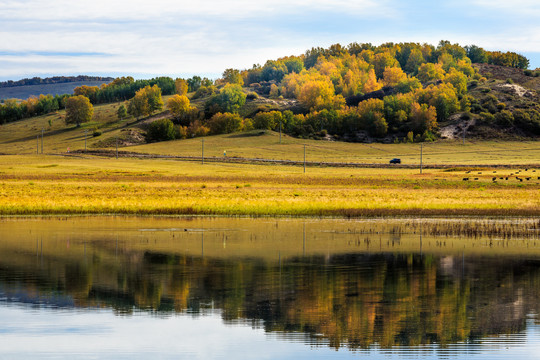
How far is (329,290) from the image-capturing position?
23.2m

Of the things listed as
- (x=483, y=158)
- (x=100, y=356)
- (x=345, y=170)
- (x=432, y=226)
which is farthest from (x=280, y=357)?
(x=483, y=158)

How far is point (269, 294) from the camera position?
22.6 meters

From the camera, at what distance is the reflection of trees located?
18.7m

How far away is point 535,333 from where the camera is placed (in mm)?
18359

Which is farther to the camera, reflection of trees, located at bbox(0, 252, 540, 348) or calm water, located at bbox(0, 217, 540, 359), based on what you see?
reflection of trees, located at bbox(0, 252, 540, 348)

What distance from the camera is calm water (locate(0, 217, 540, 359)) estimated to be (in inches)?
674

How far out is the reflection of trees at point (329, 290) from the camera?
18.7 m

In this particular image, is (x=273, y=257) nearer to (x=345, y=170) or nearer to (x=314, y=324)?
(x=314, y=324)

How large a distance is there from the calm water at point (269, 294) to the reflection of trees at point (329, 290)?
0.18 feet

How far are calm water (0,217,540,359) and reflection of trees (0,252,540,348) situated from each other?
6 cm

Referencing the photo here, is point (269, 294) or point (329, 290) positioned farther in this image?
point (329, 290)

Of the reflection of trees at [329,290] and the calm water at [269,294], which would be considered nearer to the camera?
the calm water at [269,294]

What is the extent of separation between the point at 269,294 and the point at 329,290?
2.06 meters

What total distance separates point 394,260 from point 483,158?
155343mm
